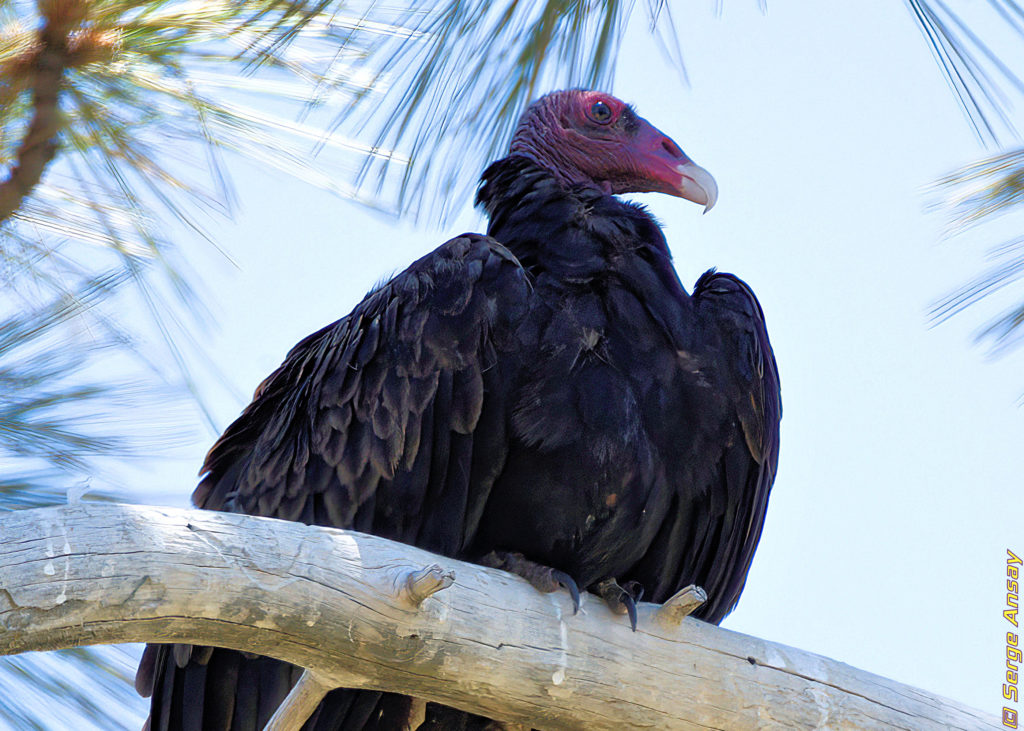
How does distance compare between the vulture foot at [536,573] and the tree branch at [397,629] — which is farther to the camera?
the vulture foot at [536,573]

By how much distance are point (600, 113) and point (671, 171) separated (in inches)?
11.3

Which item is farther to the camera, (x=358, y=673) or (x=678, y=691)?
(x=678, y=691)

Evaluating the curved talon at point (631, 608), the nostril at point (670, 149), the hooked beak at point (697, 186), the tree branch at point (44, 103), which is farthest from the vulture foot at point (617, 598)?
the tree branch at point (44, 103)

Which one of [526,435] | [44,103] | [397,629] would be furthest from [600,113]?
[397,629]

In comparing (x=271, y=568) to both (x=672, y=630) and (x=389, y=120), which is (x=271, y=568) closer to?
(x=672, y=630)

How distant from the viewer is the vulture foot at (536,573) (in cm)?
264

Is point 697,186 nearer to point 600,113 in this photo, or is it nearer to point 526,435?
point 600,113

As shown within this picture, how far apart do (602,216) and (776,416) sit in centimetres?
70

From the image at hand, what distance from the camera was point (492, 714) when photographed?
242cm

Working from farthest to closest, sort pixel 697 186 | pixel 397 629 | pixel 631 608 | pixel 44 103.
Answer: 1. pixel 697 186
2. pixel 44 103
3. pixel 631 608
4. pixel 397 629

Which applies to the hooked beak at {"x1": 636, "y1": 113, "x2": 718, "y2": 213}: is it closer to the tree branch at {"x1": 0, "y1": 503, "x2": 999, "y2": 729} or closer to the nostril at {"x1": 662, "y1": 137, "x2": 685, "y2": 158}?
the nostril at {"x1": 662, "y1": 137, "x2": 685, "y2": 158}

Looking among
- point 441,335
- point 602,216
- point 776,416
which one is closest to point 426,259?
point 441,335

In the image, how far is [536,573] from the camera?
2717mm

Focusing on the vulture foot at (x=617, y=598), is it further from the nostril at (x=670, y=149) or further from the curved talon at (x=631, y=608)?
the nostril at (x=670, y=149)
